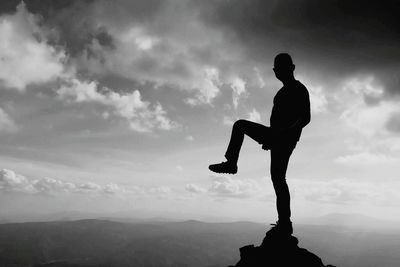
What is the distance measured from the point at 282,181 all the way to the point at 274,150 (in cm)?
83

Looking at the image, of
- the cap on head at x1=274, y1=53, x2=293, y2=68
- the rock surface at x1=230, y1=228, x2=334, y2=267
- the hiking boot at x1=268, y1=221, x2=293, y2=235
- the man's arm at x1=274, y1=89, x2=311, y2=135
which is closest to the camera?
the man's arm at x1=274, y1=89, x2=311, y2=135

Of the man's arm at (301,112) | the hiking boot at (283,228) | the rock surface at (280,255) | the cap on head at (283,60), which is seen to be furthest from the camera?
the hiking boot at (283,228)

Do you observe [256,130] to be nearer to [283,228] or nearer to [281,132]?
[281,132]

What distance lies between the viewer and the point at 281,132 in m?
7.03

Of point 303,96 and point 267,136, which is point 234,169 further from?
point 303,96

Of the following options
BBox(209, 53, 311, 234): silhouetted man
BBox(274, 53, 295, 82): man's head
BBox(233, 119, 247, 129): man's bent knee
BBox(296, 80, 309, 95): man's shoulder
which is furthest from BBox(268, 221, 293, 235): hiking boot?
BBox(274, 53, 295, 82): man's head

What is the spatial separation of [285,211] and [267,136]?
2.11 m

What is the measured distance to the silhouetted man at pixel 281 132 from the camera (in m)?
7.30

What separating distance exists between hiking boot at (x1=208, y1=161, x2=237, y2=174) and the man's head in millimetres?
2616

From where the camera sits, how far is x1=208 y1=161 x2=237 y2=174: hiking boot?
24.0 feet

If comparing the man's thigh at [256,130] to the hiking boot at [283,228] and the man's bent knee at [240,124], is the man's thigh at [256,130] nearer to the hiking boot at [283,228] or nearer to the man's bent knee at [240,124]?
the man's bent knee at [240,124]

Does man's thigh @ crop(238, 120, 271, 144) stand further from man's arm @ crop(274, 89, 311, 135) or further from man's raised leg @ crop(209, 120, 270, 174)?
man's arm @ crop(274, 89, 311, 135)

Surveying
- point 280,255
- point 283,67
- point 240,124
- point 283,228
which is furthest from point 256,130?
point 280,255

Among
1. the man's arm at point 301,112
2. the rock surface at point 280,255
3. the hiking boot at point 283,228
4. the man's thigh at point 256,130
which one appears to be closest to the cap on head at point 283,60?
the man's arm at point 301,112
